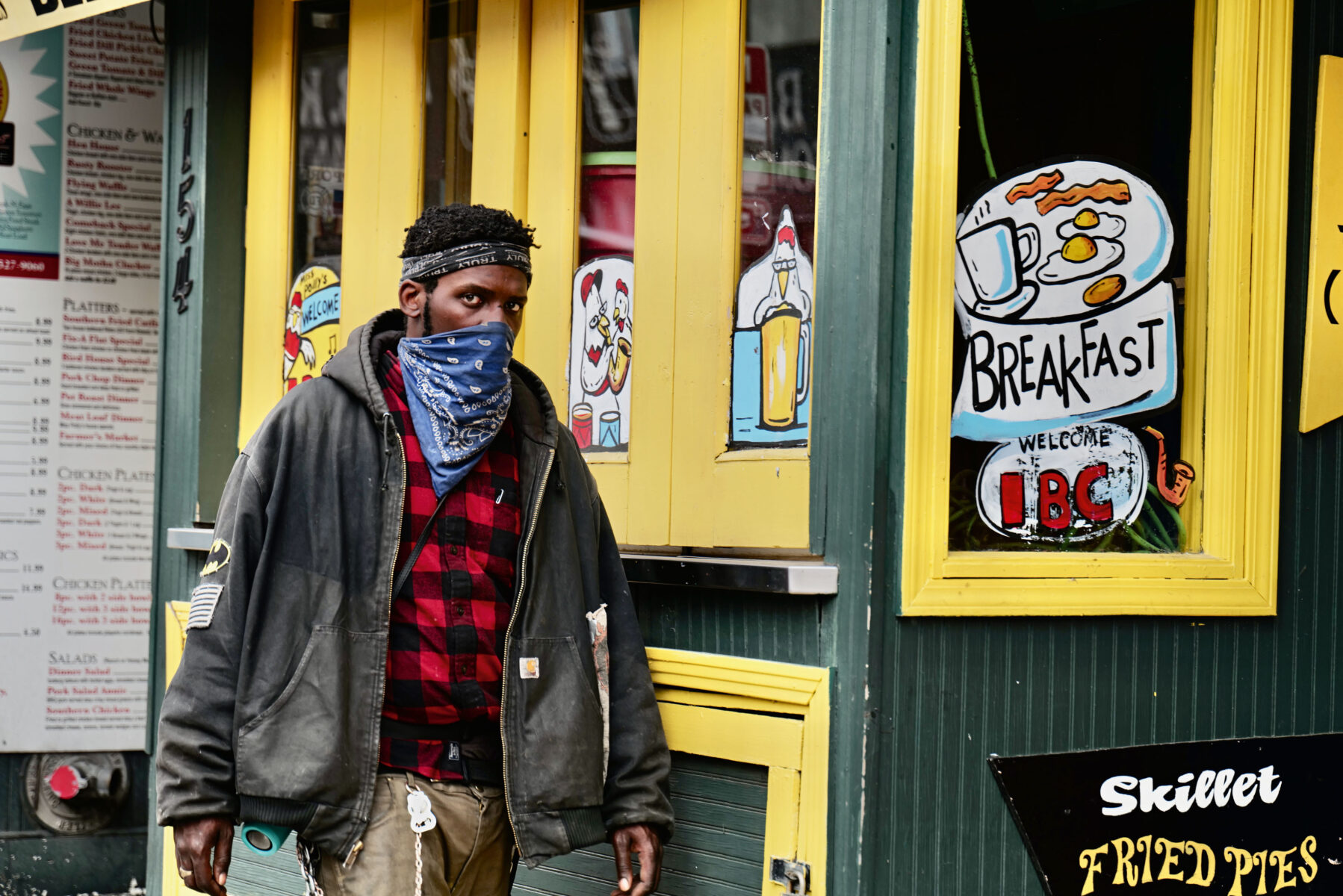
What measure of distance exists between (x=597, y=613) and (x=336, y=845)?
0.73 m

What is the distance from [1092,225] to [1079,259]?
0.30 feet

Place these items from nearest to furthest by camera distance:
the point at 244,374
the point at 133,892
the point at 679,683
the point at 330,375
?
the point at 330,375 < the point at 679,683 < the point at 244,374 < the point at 133,892

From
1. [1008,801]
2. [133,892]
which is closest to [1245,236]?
[1008,801]

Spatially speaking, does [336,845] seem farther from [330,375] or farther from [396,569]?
[330,375]

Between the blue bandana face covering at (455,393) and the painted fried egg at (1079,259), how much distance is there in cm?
138

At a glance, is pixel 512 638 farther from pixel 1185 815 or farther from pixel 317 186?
pixel 317 186

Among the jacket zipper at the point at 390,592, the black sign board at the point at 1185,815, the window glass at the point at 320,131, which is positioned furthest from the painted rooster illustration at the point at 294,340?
the black sign board at the point at 1185,815

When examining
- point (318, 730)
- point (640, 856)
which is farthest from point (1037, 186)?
point (318, 730)

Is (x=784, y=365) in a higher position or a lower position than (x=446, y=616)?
higher

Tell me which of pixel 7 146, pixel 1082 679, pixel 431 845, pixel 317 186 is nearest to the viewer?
pixel 431 845

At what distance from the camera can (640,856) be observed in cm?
312

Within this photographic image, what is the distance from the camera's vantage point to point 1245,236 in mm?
3664

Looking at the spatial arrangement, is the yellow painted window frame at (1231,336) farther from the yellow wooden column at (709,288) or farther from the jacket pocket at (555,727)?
the jacket pocket at (555,727)

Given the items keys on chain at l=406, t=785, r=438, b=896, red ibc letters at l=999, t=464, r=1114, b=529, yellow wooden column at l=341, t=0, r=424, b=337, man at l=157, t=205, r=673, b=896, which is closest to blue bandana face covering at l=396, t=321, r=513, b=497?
man at l=157, t=205, r=673, b=896
